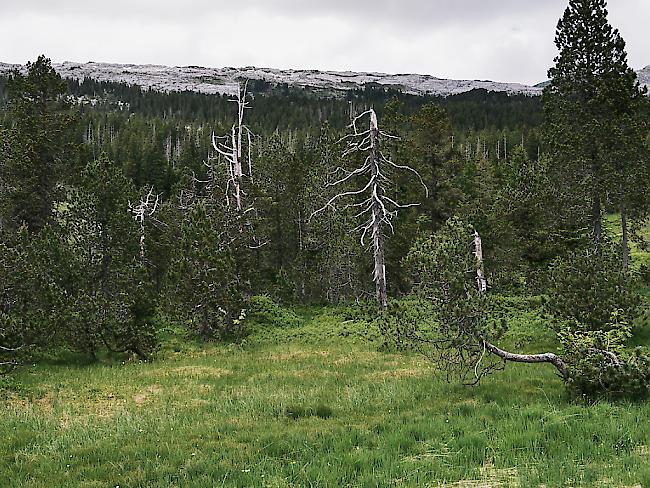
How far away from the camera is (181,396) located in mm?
12164

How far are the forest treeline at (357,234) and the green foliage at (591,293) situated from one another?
0.04 metres

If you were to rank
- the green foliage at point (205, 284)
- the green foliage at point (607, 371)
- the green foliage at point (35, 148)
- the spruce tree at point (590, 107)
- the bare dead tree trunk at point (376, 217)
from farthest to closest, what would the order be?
1. the bare dead tree trunk at point (376, 217)
2. the green foliage at point (35, 148)
3. the green foliage at point (205, 284)
4. the spruce tree at point (590, 107)
5. the green foliage at point (607, 371)

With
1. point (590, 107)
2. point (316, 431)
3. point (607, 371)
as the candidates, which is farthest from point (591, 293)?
point (316, 431)

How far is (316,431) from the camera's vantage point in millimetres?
8547

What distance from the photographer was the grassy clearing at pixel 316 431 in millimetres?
6551

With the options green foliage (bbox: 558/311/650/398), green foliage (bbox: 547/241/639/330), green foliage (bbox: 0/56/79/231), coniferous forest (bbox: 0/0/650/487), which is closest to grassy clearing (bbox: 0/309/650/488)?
coniferous forest (bbox: 0/0/650/487)

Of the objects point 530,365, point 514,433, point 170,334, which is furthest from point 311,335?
point 514,433

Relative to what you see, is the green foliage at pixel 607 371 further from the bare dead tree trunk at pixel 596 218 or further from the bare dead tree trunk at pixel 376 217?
the bare dead tree trunk at pixel 376 217

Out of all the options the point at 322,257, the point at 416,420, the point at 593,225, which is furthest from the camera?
the point at 322,257

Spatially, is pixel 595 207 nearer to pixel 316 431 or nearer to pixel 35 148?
pixel 316 431

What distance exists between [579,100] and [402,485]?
669 inches

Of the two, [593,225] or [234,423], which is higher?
[593,225]

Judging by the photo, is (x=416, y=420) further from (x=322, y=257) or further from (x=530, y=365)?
(x=322, y=257)

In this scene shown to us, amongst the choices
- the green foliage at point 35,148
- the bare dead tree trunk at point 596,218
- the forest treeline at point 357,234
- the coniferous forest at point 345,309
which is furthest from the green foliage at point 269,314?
the bare dead tree trunk at point 596,218
